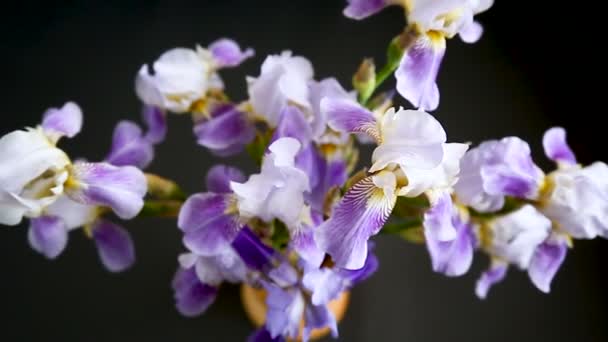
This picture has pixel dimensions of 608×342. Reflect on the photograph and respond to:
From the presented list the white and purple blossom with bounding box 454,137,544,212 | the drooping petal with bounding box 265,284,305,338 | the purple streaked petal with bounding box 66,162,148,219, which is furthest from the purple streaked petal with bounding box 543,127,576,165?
the purple streaked petal with bounding box 66,162,148,219

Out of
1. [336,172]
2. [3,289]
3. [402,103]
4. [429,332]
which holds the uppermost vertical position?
[336,172]

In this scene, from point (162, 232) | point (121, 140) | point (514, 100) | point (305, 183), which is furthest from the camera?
point (514, 100)

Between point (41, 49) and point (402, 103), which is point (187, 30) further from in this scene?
point (402, 103)

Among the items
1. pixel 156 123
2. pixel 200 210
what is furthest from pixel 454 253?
pixel 156 123

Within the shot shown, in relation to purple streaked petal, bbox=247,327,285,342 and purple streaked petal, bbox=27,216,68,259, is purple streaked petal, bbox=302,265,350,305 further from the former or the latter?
purple streaked petal, bbox=27,216,68,259

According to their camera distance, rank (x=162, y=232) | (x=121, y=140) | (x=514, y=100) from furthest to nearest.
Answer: (x=514, y=100) < (x=162, y=232) < (x=121, y=140)

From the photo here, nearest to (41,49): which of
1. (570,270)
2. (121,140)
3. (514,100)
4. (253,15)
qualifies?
(253,15)

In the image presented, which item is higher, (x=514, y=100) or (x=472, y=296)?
(x=514, y=100)

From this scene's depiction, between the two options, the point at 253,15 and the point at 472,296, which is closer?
the point at 472,296
